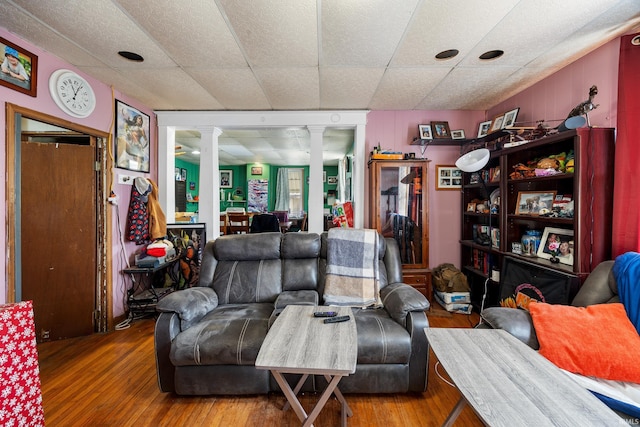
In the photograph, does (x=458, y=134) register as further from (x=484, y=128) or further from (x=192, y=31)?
(x=192, y=31)

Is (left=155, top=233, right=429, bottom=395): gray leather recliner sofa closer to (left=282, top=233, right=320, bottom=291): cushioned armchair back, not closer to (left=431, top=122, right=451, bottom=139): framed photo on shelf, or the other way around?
(left=282, top=233, right=320, bottom=291): cushioned armchair back

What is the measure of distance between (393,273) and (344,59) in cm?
186

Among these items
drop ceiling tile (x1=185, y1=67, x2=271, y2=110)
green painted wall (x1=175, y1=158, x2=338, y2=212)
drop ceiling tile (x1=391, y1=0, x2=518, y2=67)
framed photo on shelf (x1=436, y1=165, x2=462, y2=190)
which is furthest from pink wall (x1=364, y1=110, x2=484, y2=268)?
green painted wall (x1=175, y1=158, x2=338, y2=212)

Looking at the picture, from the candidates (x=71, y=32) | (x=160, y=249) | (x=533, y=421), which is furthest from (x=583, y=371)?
(x=71, y=32)

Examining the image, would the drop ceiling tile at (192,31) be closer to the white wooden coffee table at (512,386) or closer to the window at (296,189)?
the white wooden coffee table at (512,386)

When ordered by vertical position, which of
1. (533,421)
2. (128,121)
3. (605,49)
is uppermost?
(605,49)

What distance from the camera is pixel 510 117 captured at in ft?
8.96

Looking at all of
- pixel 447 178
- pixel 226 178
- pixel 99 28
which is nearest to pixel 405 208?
pixel 447 178

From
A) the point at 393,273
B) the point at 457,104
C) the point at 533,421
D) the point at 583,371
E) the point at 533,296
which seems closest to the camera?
the point at 533,421

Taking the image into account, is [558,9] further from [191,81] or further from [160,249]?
[160,249]

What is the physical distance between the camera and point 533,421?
77cm

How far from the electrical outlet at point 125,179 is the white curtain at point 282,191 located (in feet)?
16.2

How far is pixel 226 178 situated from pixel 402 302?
7062mm

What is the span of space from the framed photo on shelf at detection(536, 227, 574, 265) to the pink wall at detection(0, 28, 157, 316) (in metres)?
4.07
